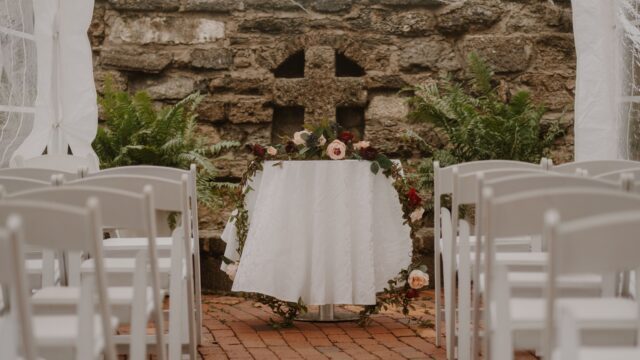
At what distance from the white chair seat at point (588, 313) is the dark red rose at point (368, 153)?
2.14 metres

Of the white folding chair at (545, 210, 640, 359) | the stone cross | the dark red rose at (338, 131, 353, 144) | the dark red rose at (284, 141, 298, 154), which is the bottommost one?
the white folding chair at (545, 210, 640, 359)

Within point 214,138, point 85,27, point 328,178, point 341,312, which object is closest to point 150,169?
point 328,178

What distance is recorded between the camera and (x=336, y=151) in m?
5.10

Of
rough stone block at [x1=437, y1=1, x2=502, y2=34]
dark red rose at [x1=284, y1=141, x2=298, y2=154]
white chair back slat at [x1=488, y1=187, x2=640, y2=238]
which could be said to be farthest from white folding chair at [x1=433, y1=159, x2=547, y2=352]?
rough stone block at [x1=437, y1=1, x2=502, y2=34]

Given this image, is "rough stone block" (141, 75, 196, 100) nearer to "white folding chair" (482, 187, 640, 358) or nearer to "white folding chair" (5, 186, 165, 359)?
"white folding chair" (5, 186, 165, 359)

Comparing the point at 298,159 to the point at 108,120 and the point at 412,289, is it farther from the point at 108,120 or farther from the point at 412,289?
the point at 108,120

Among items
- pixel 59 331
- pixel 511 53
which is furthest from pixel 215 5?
pixel 59 331

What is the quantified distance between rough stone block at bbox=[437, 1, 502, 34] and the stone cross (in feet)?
2.64

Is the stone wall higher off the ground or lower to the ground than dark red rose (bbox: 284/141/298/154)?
higher

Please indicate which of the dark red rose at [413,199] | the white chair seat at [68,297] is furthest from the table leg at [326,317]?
the white chair seat at [68,297]

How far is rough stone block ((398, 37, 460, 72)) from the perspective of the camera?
297 inches

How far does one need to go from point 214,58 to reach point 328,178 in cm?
276

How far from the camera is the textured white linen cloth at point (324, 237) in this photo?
496cm

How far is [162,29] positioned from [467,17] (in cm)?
237
